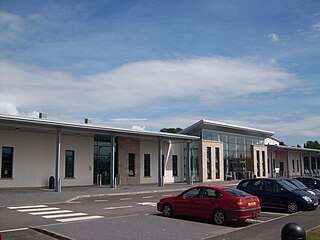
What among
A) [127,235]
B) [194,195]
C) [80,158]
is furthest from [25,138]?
[127,235]

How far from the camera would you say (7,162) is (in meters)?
28.9

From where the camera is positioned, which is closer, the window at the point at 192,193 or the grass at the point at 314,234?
the grass at the point at 314,234

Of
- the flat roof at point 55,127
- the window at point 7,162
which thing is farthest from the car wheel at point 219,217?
the window at point 7,162

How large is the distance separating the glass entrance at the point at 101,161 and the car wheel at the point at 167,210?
2124 centimetres

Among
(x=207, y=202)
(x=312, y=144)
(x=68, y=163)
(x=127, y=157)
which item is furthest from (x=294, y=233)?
(x=312, y=144)

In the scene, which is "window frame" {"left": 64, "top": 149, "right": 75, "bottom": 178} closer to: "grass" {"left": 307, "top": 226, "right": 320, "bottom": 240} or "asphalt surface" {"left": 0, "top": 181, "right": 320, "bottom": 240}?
"asphalt surface" {"left": 0, "top": 181, "right": 320, "bottom": 240}

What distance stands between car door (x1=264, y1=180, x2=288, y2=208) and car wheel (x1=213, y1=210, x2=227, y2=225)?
5.09m

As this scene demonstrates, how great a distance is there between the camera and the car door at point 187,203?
14.1 metres

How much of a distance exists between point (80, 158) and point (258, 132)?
29493mm

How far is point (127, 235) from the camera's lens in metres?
10.9

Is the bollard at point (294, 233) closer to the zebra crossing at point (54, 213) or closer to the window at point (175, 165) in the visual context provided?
the zebra crossing at point (54, 213)

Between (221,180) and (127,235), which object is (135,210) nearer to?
(127,235)

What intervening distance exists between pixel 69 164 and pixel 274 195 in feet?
66.5

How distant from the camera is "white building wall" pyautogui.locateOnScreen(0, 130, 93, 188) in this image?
96.1 feet
